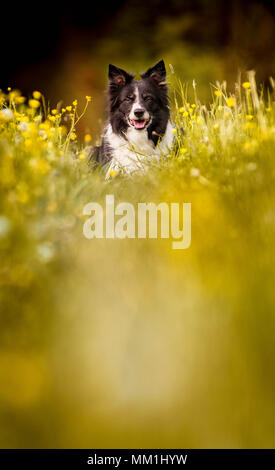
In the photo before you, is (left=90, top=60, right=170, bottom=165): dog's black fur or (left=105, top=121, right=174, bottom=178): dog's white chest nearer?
(left=105, top=121, right=174, bottom=178): dog's white chest

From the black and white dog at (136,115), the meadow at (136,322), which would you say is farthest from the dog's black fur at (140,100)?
the meadow at (136,322)

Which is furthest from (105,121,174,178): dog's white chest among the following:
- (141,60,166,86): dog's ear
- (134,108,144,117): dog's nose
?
(141,60,166,86): dog's ear

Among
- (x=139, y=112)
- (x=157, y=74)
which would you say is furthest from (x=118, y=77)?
(x=139, y=112)

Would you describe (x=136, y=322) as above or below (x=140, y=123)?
below

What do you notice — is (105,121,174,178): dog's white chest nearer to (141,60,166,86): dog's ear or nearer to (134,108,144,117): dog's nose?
(134,108,144,117): dog's nose

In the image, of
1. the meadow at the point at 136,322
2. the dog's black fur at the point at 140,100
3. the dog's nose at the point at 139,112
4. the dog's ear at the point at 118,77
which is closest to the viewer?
the meadow at the point at 136,322

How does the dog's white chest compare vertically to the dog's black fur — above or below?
below

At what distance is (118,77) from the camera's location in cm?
446

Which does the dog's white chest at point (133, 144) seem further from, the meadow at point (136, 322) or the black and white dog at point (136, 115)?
the meadow at point (136, 322)

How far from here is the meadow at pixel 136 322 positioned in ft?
4.17

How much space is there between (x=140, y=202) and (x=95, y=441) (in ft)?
5.17

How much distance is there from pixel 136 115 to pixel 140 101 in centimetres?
17

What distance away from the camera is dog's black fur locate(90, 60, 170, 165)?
4.29 meters

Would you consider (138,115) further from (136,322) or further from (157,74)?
(136,322)
